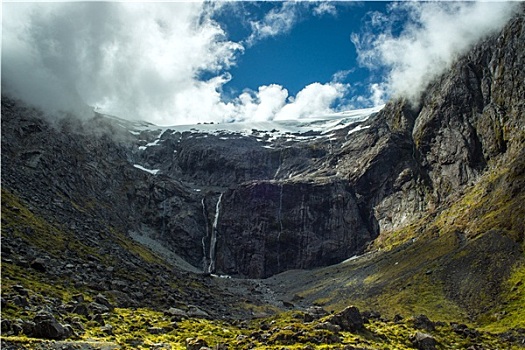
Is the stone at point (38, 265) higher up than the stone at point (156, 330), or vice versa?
the stone at point (38, 265)

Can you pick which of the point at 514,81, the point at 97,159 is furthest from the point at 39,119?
the point at 514,81

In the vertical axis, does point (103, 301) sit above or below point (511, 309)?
below

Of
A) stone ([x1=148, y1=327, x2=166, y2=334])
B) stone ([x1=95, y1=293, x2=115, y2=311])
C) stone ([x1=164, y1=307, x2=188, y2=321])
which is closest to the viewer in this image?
stone ([x1=148, y1=327, x2=166, y2=334])

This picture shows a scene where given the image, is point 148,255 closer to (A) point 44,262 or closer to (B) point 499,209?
(A) point 44,262

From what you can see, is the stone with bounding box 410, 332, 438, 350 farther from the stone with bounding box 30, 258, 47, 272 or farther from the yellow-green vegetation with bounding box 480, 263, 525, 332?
the stone with bounding box 30, 258, 47, 272

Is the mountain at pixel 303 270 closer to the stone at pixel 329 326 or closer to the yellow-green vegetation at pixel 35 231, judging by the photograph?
the stone at pixel 329 326

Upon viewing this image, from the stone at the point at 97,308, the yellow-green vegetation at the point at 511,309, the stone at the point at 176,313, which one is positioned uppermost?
the yellow-green vegetation at the point at 511,309

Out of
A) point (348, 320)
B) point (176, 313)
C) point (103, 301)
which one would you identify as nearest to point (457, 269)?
point (348, 320)

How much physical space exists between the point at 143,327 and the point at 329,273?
117 m

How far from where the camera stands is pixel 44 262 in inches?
3049

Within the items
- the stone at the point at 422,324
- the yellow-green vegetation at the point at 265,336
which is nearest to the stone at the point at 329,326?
the yellow-green vegetation at the point at 265,336

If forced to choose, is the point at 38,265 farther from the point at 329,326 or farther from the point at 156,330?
the point at 329,326

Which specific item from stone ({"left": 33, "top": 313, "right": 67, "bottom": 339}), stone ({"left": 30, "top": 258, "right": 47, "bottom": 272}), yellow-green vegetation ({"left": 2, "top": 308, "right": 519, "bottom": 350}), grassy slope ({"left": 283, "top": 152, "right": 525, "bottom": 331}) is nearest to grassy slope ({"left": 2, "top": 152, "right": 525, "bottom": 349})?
yellow-green vegetation ({"left": 2, "top": 308, "right": 519, "bottom": 350})

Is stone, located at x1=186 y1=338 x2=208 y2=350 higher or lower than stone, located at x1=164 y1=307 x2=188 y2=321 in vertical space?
lower
